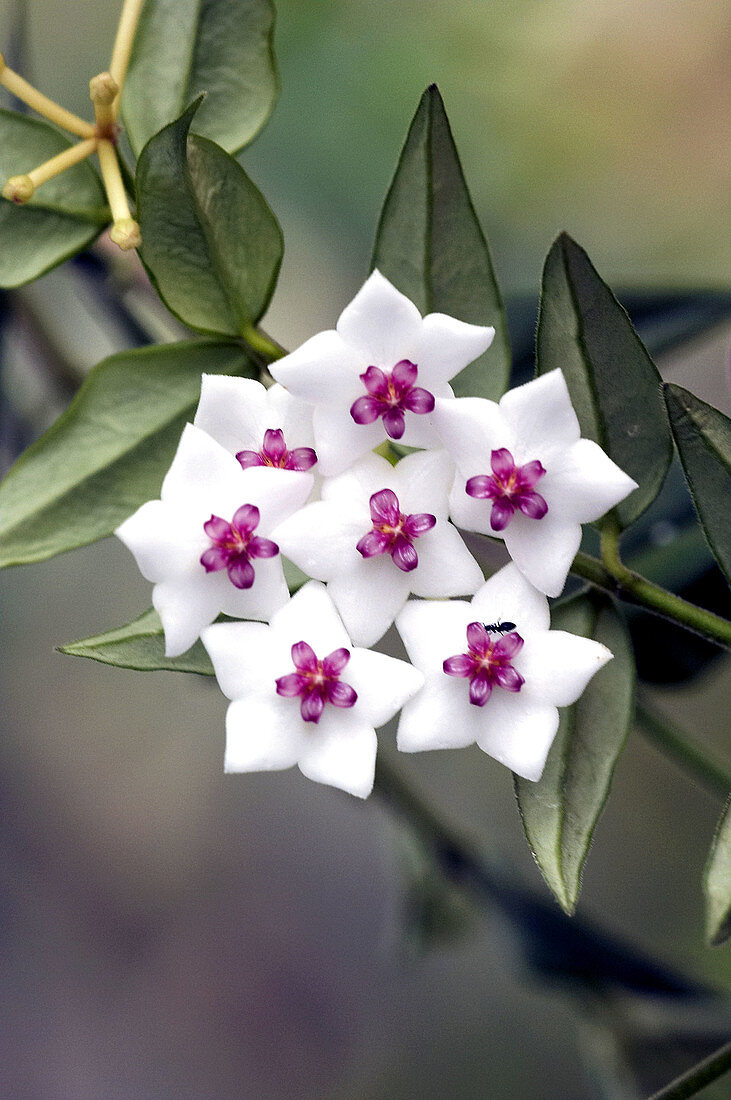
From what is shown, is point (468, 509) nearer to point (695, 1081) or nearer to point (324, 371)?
point (324, 371)

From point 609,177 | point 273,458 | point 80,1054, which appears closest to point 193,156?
point 273,458

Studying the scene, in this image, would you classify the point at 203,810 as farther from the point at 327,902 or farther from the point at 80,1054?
the point at 80,1054

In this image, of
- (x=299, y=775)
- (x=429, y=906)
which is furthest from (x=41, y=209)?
(x=299, y=775)

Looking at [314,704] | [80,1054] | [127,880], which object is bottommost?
[80,1054]

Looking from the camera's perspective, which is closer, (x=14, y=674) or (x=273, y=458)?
(x=273, y=458)

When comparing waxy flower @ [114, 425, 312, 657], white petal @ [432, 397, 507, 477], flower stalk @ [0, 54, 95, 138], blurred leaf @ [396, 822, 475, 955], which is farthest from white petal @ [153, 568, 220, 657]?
blurred leaf @ [396, 822, 475, 955]

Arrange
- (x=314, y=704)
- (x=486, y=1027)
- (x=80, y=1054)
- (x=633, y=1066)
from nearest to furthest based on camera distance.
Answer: (x=314, y=704)
(x=633, y=1066)
(x=486, y=1027)
(x=80, y=1054)

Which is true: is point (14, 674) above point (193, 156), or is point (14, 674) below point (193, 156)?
below
